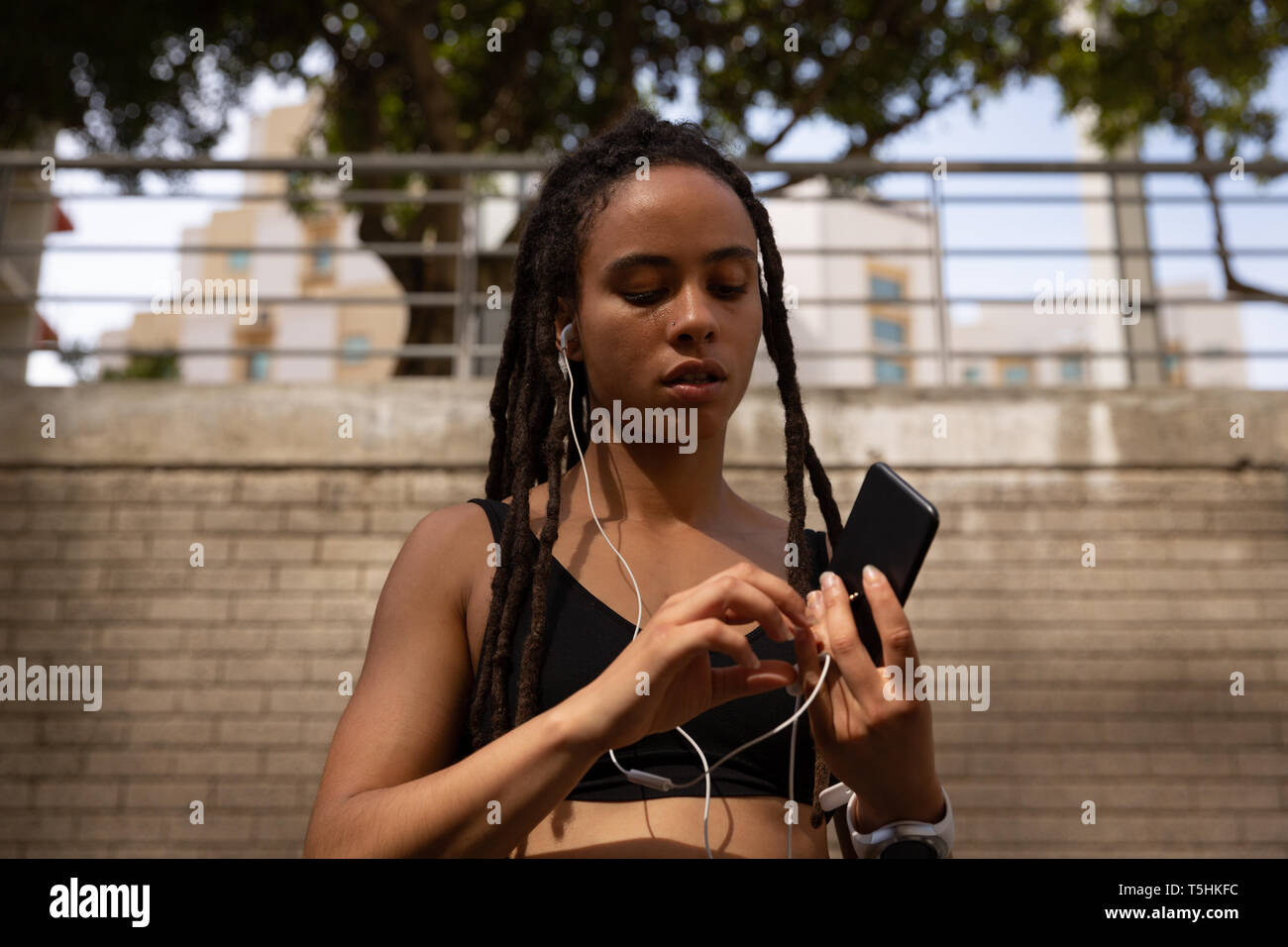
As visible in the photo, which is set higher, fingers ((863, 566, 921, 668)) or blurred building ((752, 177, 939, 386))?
blurred building ((752, 177, 939, 386))

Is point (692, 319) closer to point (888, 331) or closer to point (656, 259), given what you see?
point (656, 259)

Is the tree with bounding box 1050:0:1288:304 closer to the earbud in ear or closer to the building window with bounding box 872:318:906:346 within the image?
the earbud in ear

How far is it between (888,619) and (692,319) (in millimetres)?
584

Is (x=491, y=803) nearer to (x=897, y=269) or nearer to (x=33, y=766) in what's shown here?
(x=33, y=766)

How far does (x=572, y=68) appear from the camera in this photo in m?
10.6

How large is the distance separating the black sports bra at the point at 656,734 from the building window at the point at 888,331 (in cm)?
4129

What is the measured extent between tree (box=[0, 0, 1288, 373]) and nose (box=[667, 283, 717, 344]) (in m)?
7.72

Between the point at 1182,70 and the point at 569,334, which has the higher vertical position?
the point at 1182,70

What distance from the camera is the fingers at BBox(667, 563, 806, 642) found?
1376 millimetres

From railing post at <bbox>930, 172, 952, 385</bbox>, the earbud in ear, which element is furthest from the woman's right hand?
railing post at <bbox>930, 172, 952, 385</bbox>

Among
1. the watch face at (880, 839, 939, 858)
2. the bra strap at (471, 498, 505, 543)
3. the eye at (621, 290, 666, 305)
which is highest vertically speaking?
the eye at (621, 290, 666, 305)

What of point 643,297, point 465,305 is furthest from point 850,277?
point 643,297

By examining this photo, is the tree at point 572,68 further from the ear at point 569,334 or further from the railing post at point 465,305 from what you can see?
the ear at point 569,334

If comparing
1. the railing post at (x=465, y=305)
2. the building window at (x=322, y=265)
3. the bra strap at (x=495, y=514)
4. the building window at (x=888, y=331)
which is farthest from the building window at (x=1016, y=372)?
the bra strap at (x=495, y=514)
